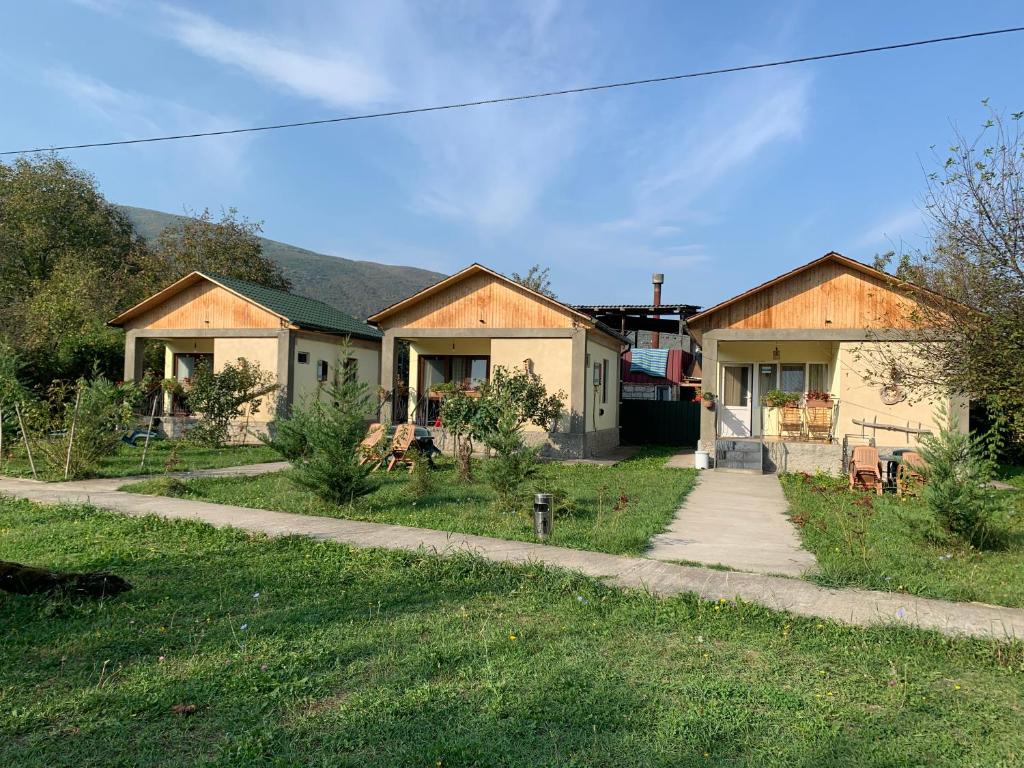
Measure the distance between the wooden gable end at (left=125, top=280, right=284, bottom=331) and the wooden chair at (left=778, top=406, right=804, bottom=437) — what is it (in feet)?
48.8

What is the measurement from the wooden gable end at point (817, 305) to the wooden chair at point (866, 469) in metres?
3.57

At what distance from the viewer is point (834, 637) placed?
5.03 meters

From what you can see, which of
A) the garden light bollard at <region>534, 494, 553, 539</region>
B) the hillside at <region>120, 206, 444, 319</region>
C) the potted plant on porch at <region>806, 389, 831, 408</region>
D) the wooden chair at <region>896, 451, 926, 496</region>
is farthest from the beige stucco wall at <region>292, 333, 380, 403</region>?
the hillside at <region>120, 206, 444, 319</region>

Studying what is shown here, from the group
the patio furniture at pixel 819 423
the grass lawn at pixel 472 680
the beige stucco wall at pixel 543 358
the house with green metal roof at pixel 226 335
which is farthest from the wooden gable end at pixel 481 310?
the grass lawn at pixel 472 680

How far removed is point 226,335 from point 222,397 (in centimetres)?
282

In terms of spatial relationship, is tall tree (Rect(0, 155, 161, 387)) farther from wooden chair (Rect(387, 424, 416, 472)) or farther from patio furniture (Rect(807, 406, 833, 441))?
patio furniture (Rect(807, 406, 833, 441))

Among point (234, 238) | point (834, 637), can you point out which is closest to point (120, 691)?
point (834, 637)

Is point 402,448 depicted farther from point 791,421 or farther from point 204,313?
point 204,313

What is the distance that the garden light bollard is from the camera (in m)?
8.16

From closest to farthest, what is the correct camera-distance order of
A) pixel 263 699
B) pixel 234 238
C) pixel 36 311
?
pixel 263 699 → pixel 36 311 → pixel 234 238

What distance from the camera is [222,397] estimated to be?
19.9 meters

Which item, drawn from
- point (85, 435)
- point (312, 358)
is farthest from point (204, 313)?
point (85, 435)

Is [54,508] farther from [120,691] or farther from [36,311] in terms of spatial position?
[36,311]

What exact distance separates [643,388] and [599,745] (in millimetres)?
29490
